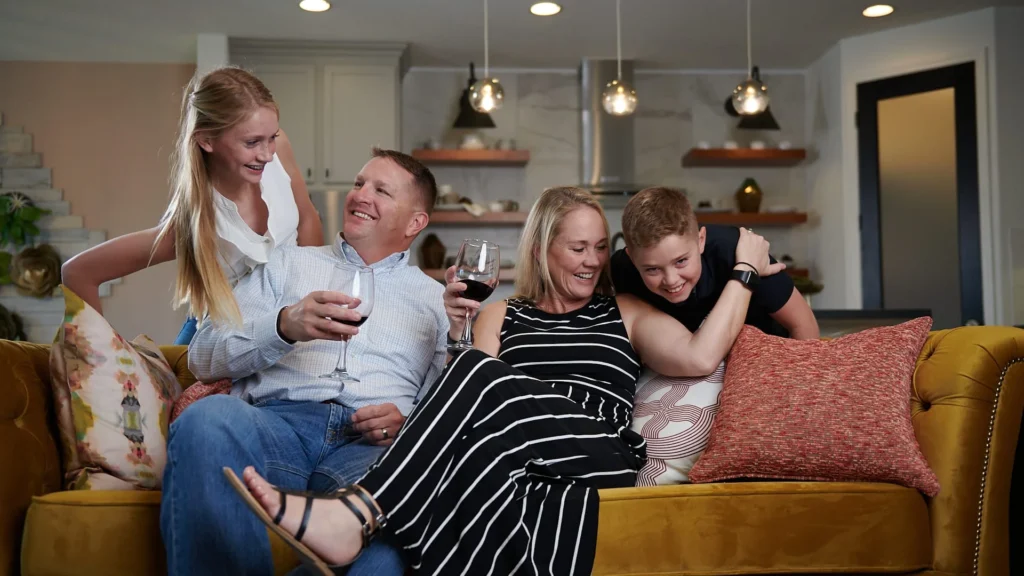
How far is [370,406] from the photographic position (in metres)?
1.87

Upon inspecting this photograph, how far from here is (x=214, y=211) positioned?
208 cm

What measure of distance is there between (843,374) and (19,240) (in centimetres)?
549

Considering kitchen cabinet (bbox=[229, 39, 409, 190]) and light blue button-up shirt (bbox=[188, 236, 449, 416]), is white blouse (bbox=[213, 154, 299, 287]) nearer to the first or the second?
light blue button-up shirt (bbox=[188, 236, 449, 416])

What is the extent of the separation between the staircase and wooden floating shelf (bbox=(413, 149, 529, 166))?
2215 mm

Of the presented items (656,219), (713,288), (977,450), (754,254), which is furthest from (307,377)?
(977,450)

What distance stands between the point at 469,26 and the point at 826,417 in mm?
3906

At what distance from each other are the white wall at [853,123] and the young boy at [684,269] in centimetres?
333

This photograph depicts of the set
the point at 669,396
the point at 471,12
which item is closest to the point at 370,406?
the point at 669,396

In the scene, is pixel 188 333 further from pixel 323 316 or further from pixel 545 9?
pixel 545 9

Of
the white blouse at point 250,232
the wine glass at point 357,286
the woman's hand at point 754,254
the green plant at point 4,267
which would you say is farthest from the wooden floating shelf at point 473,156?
the wine glass at point 357,286

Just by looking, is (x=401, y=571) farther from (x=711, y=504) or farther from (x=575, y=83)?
(x=575, y=83)

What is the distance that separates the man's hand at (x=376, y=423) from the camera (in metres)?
1.86

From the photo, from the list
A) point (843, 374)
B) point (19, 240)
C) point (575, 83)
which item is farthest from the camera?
point (575, 83)

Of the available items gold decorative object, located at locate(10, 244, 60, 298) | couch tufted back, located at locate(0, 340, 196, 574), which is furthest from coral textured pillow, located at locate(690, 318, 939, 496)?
gold decorative object, located at locate(10, 244, 60, 298)
